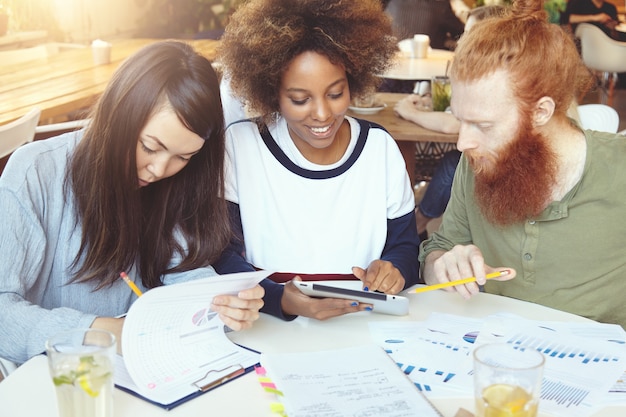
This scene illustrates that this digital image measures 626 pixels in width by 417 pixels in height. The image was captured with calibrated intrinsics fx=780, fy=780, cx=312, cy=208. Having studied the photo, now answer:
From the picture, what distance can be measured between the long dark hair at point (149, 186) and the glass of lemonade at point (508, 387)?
34.0 inches

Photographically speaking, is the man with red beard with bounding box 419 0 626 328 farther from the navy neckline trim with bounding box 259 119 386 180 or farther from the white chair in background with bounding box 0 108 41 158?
the white chair in background with bounding box 0 108 41 158

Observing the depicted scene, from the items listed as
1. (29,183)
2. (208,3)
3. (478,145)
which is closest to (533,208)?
(478,145)

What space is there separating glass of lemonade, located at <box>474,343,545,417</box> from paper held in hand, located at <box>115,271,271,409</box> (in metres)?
0.46

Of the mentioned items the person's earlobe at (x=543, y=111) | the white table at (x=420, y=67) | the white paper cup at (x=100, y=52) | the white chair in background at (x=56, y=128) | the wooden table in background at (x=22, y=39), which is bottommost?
the white table at (x=420, y=67)

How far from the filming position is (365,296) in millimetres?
1638

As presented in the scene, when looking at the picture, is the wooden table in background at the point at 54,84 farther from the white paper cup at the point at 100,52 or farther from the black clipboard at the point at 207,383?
the black clipboard at the point at 207,383

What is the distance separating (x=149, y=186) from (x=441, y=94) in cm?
204

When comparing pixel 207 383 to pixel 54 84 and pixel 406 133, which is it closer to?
pixel 406 133

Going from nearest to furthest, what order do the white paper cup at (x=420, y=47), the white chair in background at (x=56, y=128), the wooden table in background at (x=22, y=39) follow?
the white chair in background at (x=56, y=128) < the white paper cup at (x=420, y=47) < the wooden table in background at (x=22, y=39)

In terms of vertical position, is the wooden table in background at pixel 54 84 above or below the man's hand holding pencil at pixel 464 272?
above

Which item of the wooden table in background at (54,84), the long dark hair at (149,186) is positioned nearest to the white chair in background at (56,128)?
the wooden table in background at (54,84)

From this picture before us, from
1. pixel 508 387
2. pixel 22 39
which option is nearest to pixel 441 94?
pixel 508 387

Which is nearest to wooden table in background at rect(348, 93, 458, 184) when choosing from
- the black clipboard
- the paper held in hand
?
the paper held in hand

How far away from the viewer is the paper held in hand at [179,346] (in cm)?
134
